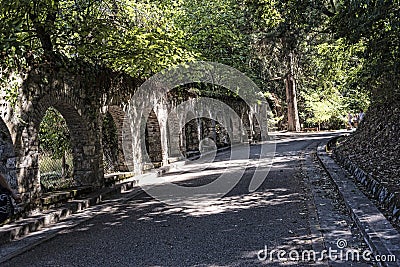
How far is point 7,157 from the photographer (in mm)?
6887

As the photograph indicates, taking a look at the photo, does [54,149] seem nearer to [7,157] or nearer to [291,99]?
[7,157]

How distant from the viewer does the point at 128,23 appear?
32.2 feet

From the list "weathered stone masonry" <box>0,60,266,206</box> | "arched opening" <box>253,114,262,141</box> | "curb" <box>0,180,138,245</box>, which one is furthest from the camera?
"arched opening" <box>253,114,262,141</box>

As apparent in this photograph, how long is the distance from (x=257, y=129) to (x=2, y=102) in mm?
22305

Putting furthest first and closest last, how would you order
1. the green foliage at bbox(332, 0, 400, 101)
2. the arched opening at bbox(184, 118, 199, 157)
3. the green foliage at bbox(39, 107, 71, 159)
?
the arched opening at bbox(184, 118, 199, 157)
the green foliage at bbox(39, 107, 71, 159)
the green foliage at bbox(332, 0, 400, 101)

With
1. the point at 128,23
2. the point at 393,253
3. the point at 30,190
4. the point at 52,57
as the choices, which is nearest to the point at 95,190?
the point at 30,190

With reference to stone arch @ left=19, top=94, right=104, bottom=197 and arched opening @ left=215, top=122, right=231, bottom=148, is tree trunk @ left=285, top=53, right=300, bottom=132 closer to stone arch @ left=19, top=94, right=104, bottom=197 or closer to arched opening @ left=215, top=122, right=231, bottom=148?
arched opening @ left=215, top=122, right=231, bottom=148

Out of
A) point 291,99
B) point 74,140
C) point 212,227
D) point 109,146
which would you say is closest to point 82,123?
point 74,140

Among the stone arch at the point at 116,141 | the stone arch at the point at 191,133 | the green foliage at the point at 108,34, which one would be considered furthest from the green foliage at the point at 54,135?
the stone arch at the point at 191,133

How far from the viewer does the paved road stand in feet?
15.4

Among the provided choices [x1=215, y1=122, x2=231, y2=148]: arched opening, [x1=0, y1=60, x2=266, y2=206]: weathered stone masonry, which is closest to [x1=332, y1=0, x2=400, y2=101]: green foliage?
[x1=0, y1=60, x2=266, y2=206]: weathered stone masonry

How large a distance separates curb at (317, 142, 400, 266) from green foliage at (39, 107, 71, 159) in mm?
8489

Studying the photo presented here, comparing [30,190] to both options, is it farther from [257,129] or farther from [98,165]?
[257,129]

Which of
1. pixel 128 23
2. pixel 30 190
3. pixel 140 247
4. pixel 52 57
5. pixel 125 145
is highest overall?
pixel 128 23
